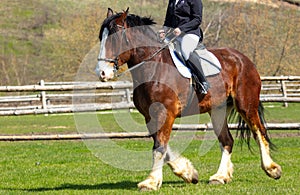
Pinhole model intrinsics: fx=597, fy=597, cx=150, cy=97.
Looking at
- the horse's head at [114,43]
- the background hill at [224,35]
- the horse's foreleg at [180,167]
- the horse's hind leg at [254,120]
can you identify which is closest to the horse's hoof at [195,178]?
the horse's foreleg at [180,167]

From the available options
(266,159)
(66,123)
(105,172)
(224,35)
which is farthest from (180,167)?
(224,35)

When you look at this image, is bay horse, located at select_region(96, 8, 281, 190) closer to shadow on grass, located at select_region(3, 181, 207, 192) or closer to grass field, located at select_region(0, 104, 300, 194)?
grass field, located at select_region(0, 104, 300, 194)

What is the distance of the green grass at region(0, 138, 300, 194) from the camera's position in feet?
24.5

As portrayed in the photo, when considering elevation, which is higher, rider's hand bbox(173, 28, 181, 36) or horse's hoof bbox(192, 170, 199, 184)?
rider's hand bbox(173, 28, 181, 36)

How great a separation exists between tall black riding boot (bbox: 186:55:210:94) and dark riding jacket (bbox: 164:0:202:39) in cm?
40

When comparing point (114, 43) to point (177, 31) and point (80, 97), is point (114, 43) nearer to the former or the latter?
point (177, 31)

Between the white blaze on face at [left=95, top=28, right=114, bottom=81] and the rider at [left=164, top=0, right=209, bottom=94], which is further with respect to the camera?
the rider at [left=164, top=0, right=209, bottom=94]

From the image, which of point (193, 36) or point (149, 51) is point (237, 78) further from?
point (149, 51)

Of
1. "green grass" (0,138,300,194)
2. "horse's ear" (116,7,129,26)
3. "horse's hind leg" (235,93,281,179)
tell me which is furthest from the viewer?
"horse's hind leg" (235,93,281,179)

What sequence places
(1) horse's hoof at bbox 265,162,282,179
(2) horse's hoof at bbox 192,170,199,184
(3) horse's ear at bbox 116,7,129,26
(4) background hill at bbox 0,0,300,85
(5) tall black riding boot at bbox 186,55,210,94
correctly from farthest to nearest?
(4) background hill at bbox 0,0,300,85 < (1) horse's hoof at bbox 265,162,282,179 < (5) tall black riding boot at bbox 186,55,210,94 < (2) horse's hoof at bbox 192,170,199,184 < (3) horse's ear at bbox 116,7,129,26

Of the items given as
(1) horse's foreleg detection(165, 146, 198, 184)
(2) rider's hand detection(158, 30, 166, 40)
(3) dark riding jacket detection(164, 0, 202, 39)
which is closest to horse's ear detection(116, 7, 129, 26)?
(2) rider's hand detection(158, 30, 166, 40)

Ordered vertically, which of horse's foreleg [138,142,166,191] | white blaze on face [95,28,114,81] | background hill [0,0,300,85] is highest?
white blaze on face [95,28,114,81]

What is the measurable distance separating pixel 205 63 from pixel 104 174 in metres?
2.55

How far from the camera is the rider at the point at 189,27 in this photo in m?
7.91
